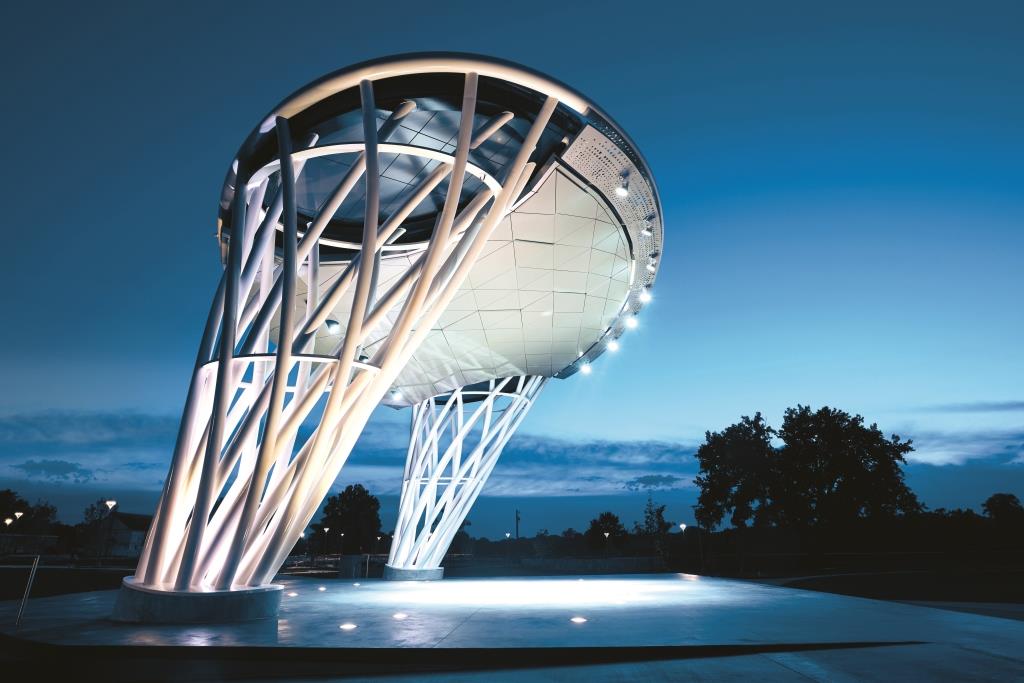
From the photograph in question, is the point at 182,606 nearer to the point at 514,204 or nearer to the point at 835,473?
the point at 514,204

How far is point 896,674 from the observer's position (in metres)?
5.43

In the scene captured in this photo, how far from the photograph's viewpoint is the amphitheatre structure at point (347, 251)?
30.6 feet

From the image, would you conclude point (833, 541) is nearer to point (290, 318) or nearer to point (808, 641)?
point (808, 641)

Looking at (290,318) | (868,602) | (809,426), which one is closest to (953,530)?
(809,426)

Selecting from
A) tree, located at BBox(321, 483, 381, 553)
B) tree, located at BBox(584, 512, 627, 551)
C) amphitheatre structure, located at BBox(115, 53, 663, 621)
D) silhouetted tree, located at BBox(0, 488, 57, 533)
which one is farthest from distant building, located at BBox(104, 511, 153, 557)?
amphitheatre structure, located at BBox(115, 53, 663, 621)

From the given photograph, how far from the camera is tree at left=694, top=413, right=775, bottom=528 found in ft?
150

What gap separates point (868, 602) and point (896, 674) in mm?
8444

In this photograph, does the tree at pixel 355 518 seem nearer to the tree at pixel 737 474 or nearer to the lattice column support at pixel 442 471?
the tree at pixel 737 474

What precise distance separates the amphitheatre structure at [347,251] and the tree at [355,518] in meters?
90.2

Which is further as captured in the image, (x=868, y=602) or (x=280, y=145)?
(x=868, y=602)

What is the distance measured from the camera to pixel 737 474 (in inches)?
1826

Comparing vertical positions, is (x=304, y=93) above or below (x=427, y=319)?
above

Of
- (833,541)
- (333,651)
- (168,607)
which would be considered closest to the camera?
(333,651)

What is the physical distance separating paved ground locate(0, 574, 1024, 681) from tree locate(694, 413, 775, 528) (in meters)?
37.9
